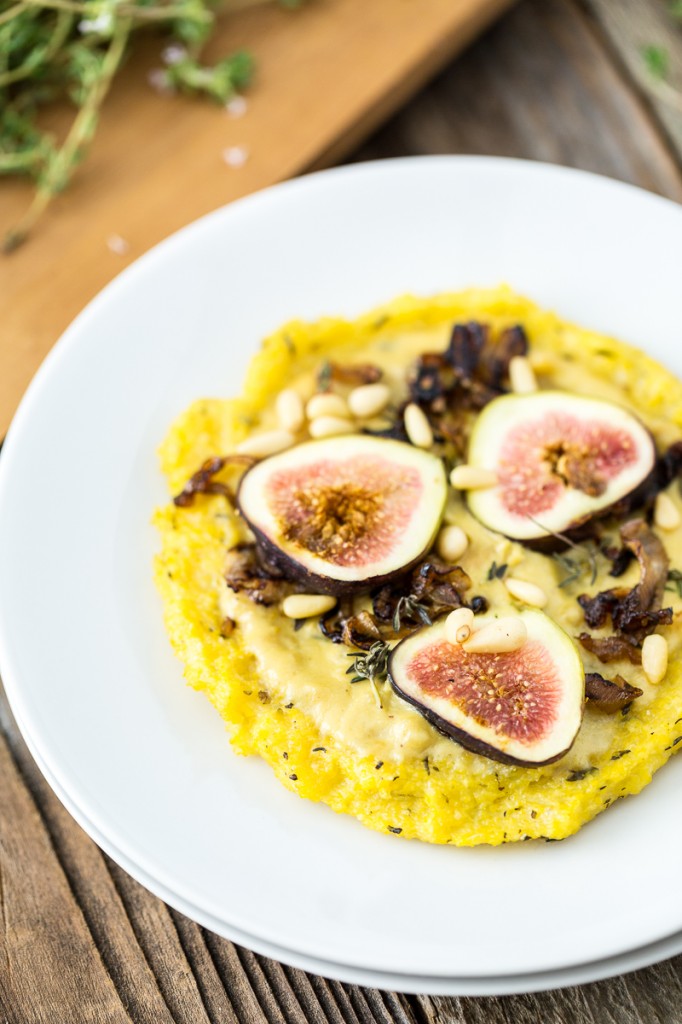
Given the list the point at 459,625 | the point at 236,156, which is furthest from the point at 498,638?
the point at 236,156

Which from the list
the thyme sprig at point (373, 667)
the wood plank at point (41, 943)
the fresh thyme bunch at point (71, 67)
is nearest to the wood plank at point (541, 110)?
the fresh thyme bunch at point (71, 67)

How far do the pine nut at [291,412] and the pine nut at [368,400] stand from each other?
224 millimetres

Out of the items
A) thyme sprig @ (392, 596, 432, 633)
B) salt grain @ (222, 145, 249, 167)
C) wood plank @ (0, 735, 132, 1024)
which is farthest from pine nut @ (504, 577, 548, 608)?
salt grain @ (222, 145, 249, 167)

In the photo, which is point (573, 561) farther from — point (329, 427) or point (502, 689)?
point (329, 427)

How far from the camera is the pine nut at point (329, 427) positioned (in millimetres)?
4316

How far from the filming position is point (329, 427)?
4316 millimetres

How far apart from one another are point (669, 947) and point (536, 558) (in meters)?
1.48

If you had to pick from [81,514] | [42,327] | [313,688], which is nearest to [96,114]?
Result: [42,327]

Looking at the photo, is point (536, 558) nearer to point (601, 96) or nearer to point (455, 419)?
point (455, 419)

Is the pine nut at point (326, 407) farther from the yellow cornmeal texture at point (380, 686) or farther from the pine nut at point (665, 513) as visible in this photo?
the pine nut at point (665, 513)

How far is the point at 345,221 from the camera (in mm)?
4984

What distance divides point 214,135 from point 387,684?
3511 mm

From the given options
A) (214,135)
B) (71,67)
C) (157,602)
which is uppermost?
(71,67)

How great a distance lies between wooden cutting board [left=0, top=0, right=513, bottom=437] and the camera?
17.2 feet
